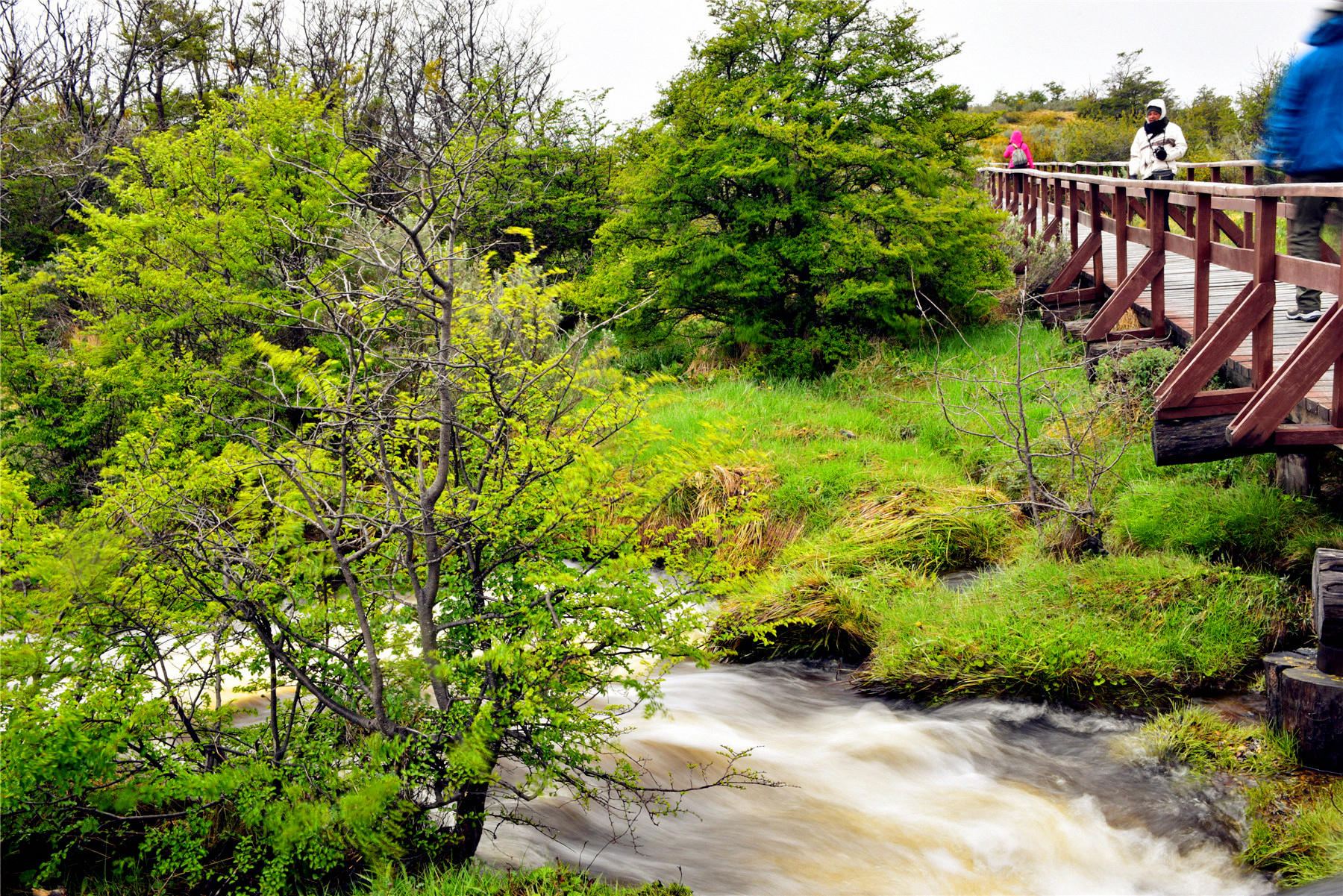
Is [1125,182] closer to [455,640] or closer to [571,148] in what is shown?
[455,640]

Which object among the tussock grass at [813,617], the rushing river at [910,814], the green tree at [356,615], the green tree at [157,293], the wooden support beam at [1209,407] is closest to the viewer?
the green tree at [356,615]

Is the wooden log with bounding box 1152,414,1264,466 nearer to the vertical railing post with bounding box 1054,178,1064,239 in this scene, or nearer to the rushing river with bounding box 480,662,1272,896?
the rushing river with bounding box 480,662,1272,896

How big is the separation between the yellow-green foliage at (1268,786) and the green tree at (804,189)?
693cm

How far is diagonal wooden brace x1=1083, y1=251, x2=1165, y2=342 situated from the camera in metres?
8.60

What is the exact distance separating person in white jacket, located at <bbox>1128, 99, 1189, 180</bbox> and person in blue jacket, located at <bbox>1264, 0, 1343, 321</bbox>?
7.62 m

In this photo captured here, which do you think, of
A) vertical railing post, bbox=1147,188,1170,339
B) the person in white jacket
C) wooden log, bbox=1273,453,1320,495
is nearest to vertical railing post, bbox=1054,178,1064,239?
the person in white jacket

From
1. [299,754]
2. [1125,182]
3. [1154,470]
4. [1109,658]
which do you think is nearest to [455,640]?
[299,754]

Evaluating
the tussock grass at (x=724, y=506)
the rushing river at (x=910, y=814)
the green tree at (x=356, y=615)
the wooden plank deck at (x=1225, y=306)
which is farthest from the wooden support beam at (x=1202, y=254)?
the green tree at (x=356, y=615)

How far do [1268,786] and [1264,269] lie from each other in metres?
3.12

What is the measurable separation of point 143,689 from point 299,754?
2.42 feet

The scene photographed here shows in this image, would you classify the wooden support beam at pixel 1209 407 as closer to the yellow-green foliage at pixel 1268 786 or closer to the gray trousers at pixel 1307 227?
the gray trousers at pixel 1307 227

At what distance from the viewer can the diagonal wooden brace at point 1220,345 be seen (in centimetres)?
605

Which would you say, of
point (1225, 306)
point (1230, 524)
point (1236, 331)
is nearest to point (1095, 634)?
point (1230, 524)

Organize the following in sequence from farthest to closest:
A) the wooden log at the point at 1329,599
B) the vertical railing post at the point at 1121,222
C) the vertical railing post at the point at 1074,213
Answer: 1. the vertical railing post at the point at 1074,213
2. the vertical railing post at the point at 1121,222
3. the wooden log at the point at 1329,599
